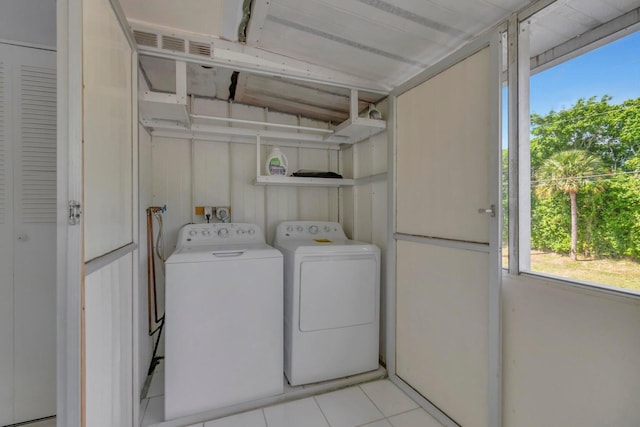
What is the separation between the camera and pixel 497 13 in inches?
56.1

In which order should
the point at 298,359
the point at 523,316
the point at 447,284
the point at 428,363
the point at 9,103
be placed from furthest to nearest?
the point at 298,359, the point at 428,363, the point at 447,284, the point at 9,103, the point at 523,316

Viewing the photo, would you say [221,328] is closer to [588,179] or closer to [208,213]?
[208,213]

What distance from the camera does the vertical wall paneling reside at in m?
1.50

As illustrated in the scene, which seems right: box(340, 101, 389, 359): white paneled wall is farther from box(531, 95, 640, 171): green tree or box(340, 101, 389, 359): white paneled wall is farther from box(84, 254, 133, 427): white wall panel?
box(84, 254, 133, 427): white wall panel

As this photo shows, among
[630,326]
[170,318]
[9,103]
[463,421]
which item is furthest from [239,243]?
[630,326]

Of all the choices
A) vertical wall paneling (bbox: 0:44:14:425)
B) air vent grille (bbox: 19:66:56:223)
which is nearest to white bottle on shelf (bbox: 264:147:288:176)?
air vent grille (bbox: 19:66:56:223)

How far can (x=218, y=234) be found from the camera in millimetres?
2324

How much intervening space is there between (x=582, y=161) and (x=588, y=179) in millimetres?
88

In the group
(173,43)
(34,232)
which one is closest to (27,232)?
(34,232)

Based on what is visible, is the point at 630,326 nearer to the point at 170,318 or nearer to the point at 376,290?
the point at 376,290

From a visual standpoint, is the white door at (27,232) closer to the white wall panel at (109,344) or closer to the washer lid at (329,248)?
the white wall panel at (109,344)

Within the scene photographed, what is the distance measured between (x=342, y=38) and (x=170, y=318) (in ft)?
6.56

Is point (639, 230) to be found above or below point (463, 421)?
above

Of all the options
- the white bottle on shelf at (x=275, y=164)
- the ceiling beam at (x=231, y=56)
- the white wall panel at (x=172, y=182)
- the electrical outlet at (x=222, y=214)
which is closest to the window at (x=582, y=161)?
the ceiling beam at (x=231, y=56)
